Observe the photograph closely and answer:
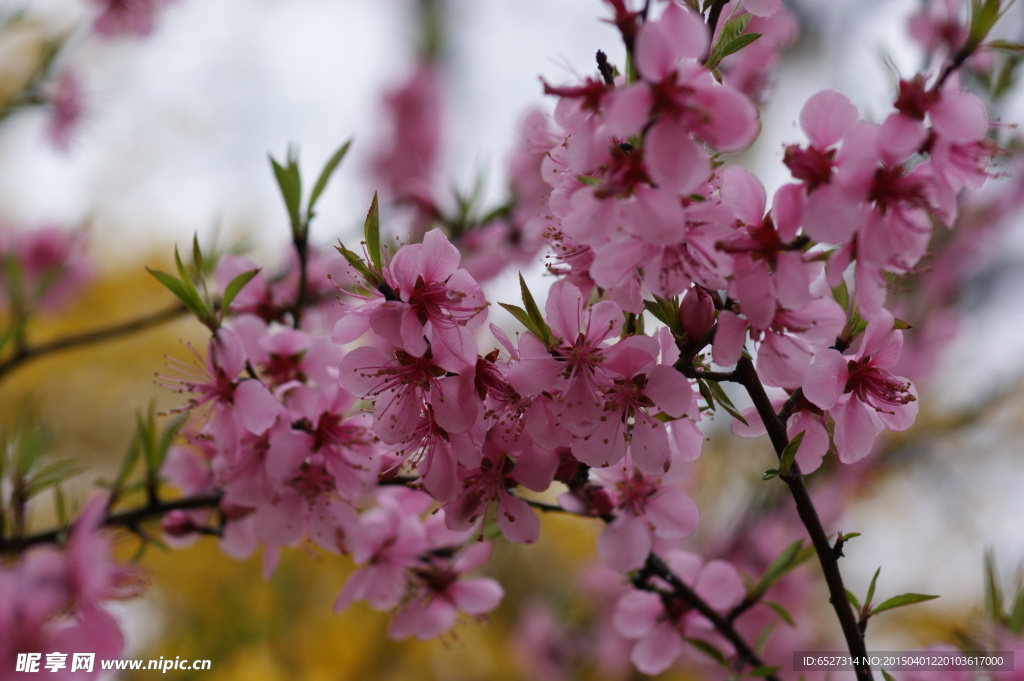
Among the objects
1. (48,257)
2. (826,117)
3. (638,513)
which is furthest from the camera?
(48,257)

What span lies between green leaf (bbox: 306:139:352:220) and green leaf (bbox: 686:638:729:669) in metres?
0.68

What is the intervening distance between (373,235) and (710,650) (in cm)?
59

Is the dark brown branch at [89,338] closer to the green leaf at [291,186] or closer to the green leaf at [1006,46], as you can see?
the green leaf at [291,186]

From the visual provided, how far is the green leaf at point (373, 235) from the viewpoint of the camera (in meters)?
0.63

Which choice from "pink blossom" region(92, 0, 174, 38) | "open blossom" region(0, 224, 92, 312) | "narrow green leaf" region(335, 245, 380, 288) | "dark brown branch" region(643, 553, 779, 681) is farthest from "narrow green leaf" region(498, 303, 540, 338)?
"open blossom" region(0, 224, 92, 312)

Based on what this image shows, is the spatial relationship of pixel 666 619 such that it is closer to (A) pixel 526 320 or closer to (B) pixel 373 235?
(A) pixel 526 320

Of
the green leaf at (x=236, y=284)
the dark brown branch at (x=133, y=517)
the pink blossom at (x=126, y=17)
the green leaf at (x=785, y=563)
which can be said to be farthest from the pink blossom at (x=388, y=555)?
the pink blossom at (x=126, y=17)

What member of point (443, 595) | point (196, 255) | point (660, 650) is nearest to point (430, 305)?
point (196, 255)

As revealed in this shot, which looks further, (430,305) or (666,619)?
(666,619)

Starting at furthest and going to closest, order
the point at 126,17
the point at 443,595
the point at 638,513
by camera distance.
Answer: the point at 126,17, the point at 443,595, the point at 638,513

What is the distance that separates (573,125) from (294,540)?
53cm

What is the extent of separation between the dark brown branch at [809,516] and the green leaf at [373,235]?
0.32 m

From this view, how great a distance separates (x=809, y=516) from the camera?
2.13 ft

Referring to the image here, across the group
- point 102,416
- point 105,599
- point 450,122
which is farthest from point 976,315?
point 102,416
